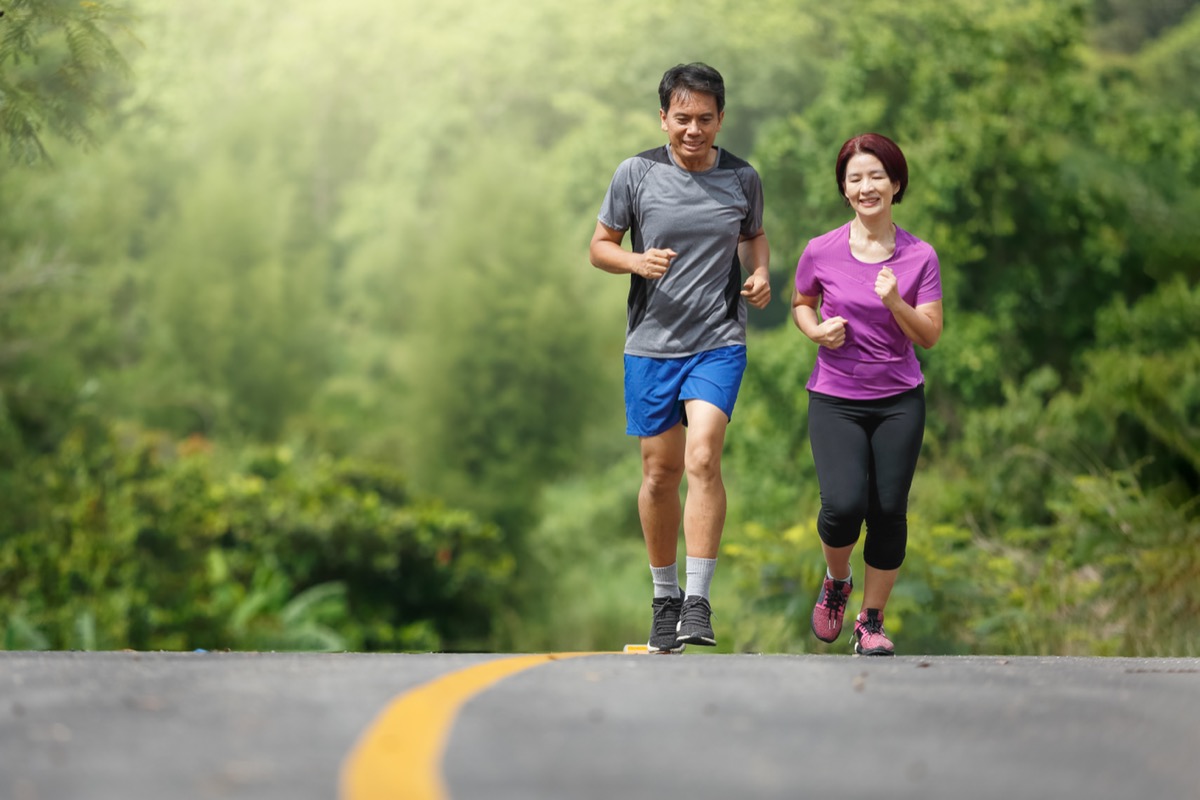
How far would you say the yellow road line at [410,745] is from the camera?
335 cm

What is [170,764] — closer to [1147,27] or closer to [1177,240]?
[1177,240]

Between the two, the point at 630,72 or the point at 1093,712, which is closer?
the point at 1093,712

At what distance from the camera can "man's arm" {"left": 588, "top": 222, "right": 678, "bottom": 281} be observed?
6.87m

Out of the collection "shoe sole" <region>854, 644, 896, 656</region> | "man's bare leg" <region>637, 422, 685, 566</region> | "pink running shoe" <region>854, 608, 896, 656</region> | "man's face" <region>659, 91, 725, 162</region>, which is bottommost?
"shoe sole" <region>854, 644, 896, 656</region>

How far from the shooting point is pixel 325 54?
74.3 m

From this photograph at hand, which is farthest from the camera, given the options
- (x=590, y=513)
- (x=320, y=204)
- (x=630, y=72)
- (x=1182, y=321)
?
(x=320, y=204)

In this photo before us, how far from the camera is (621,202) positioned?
721cm

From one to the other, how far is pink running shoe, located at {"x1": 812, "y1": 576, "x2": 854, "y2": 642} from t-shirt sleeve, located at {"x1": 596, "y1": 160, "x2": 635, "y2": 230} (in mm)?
1657

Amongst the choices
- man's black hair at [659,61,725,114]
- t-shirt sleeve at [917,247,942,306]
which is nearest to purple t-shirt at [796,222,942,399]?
t-shirt sleeve at [917,247,942,306]

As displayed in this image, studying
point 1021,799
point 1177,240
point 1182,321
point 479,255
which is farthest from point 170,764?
point 479,255

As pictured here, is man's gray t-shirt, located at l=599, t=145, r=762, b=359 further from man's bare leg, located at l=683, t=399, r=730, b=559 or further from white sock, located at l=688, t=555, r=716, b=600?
white sock, located at l=688, t=555, r=716, b=600

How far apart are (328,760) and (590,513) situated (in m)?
40.7

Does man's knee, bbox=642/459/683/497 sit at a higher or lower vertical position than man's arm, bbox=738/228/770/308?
lower

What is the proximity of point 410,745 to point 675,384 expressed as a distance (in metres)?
3.46
